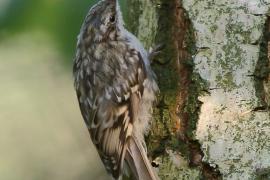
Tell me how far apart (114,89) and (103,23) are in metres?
0.31

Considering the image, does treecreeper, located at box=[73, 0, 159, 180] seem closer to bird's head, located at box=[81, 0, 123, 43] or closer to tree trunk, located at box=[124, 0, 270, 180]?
bird's head, located at box=[81, 0, 123, 43]

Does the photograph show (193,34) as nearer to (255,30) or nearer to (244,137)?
(255,30)

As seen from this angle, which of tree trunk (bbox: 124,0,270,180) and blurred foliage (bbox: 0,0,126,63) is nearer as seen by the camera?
tree trunk (bbox: 124,0,270,180)

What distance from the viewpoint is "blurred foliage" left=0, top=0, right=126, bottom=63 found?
282 centimetres

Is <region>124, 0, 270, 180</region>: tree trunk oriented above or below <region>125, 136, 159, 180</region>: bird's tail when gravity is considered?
above

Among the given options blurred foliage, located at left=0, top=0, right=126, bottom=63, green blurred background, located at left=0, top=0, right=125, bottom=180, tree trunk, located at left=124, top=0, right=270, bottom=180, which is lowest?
green blurred background, located at left=0, top=0, right=125, bottom=180

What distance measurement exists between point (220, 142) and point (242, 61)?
246mm

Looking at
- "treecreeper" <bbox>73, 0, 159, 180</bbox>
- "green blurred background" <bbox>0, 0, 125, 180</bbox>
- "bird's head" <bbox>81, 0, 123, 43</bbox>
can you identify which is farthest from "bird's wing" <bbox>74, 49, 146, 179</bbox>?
"green blurred background" <bbox>0, 0, 125, 180</bbox>

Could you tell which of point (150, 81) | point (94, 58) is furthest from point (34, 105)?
point (150, 81)

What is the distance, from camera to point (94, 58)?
3.04 m

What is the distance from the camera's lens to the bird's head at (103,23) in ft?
9.89

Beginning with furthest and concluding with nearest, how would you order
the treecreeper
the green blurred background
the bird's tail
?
the green blurred background < the treecreeper < the bird's tail

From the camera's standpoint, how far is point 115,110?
113 inches

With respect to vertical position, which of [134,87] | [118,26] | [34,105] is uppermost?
[118,26]
